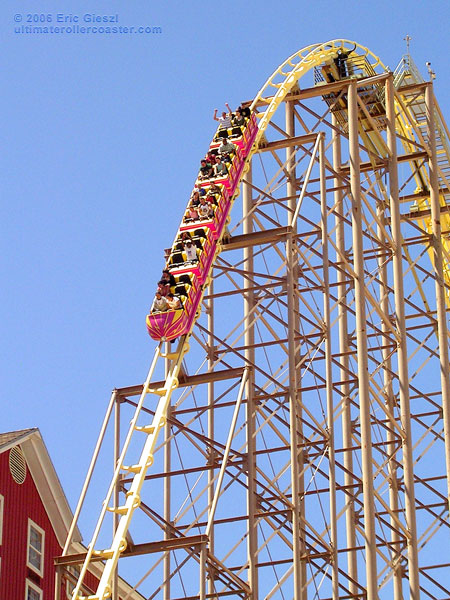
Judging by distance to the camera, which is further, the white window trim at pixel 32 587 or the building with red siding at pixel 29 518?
the white window trim at pixel 32 587

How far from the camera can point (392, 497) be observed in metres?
39.3

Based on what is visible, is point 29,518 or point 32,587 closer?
point 32,587

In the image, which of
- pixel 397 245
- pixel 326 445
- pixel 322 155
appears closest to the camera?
pixel 326 445

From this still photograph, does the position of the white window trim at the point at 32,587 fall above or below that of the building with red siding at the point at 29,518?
below

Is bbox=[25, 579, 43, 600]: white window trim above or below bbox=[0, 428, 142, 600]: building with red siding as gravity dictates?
below

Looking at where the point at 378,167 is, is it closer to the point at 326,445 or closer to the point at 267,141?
the point at 267,141

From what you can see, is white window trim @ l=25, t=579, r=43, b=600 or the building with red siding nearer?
the building with red siding

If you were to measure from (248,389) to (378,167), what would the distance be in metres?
12.3

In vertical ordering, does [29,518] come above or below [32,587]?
above

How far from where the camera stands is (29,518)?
112 feet

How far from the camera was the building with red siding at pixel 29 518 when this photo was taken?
109 ft

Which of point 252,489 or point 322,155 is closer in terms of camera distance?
point 252,489

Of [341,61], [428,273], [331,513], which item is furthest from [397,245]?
[331,513]

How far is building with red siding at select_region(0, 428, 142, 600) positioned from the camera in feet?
109
